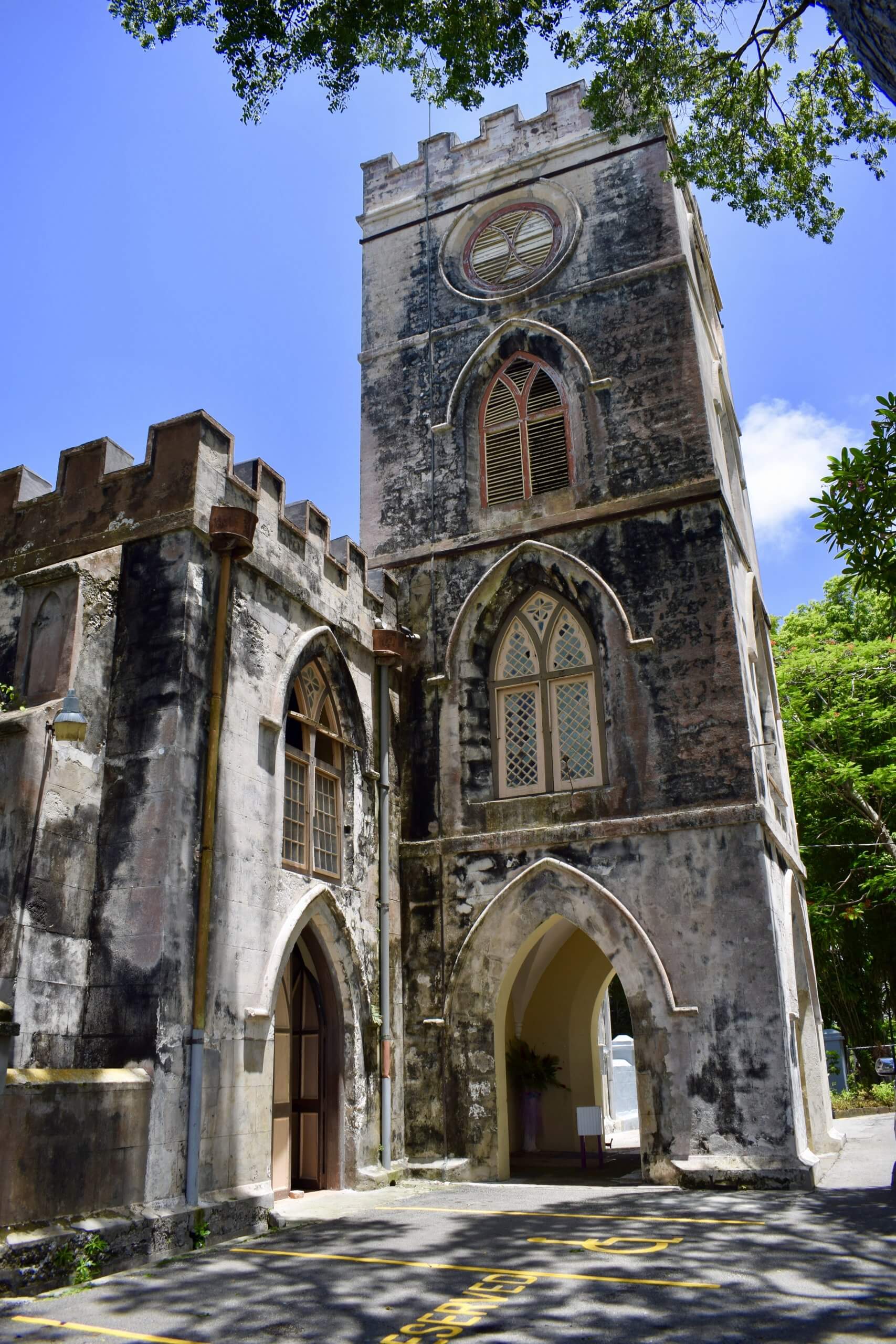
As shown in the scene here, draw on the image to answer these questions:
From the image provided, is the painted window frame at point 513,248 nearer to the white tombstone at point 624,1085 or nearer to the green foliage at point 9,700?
the green foliage at point 9,700

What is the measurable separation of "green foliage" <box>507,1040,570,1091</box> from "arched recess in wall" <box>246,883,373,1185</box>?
4.60 metres

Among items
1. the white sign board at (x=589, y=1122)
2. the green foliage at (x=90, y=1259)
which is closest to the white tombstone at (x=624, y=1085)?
the white sign board at (x=589, y=1122)

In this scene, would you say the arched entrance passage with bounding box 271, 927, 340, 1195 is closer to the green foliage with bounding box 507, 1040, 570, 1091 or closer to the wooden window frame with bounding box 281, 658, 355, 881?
the wooden window frame with bounding box 281, 658, 355, 881

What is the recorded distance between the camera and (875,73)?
588 cm

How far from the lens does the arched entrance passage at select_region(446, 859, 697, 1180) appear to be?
433 inches

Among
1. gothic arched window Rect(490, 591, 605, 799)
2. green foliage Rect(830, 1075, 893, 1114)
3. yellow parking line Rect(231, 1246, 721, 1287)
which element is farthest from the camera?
green foliage Rect(830, 1075, 893, 1114)

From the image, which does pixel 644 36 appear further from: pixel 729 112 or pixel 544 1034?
pixel 544 1034

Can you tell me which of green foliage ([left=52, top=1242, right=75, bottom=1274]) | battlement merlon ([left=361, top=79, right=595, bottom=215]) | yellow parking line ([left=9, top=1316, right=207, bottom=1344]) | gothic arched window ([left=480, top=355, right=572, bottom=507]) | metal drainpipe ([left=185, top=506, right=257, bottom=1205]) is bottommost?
yellow parking line ([left=9, top=1316, right=207, bottom=1344])

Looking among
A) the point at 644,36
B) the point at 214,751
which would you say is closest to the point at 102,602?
the point at 214,751

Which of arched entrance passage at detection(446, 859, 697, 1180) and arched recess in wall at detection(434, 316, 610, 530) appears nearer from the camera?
arched entrance passage at detection(446, 859, 697, 1180)

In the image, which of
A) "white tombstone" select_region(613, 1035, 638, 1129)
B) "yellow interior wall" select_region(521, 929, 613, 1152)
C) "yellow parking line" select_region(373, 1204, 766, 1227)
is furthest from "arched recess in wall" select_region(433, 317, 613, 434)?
"white tombstone" select_region(613, 1035, 638, 1129)

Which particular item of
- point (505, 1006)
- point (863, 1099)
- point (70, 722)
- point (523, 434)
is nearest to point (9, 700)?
point (70, 722)

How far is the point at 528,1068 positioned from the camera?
51.1 ft

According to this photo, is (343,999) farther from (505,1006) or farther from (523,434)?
(523,434)
